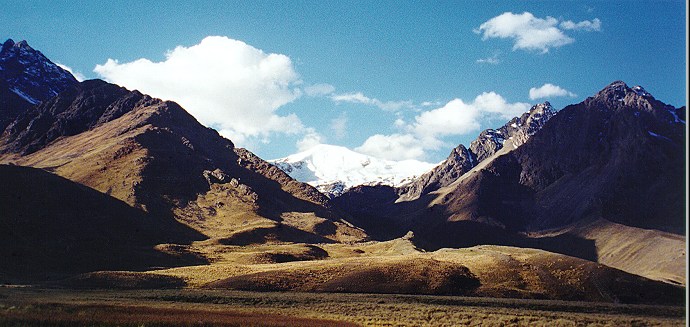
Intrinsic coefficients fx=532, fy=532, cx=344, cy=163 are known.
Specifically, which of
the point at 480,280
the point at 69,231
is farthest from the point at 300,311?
the point at 69,231

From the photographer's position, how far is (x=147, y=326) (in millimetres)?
34375

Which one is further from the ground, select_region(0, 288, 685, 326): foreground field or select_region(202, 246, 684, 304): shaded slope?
select_region(202, 246, 684, 304): shaded slope

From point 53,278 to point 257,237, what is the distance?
8981cm

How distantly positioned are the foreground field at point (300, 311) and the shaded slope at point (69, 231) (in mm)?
41137

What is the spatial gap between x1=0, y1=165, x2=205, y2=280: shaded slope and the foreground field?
41137 millimetres

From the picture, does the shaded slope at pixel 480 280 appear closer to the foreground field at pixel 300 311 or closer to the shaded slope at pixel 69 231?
the foreground field at pixel 300 311

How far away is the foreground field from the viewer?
37.4m

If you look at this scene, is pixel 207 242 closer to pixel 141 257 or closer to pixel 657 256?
pixel 141 257

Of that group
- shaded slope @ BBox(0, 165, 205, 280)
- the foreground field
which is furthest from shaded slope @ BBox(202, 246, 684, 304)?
shaded slope @ BBox(0, 165, 205, 280)

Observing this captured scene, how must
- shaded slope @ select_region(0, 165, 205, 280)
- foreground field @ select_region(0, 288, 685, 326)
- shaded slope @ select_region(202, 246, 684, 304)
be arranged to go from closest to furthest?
1. foreground field @ select_region(0, 288, 685, 326)
2. shaded slope @ select_region(202, 246, 684, 304)
3. shaded slope @ select_region(0, 165, 205, 280)

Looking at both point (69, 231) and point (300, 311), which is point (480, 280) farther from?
point (69, 231)

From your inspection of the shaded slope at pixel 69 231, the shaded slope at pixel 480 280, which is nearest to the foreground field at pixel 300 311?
the shaded slope at pixel 480 280

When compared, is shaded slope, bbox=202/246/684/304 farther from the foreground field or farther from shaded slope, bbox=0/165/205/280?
shaded slope, bbox=0/165/205/280

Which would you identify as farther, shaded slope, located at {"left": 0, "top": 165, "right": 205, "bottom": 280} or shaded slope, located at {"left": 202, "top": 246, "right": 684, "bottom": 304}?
shaded slope, located at {"left": 0, "top": 165, "right": 205, "bottom": 280}
